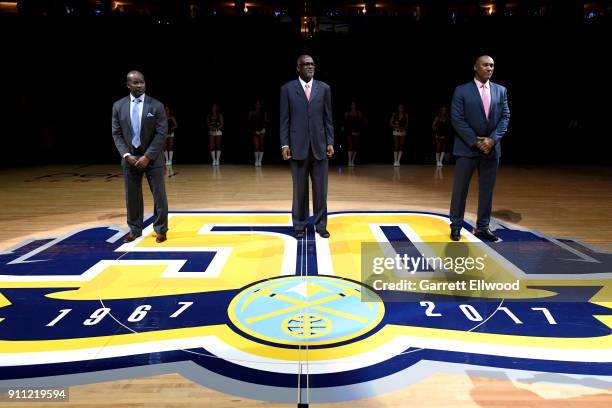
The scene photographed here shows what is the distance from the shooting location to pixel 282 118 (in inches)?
156

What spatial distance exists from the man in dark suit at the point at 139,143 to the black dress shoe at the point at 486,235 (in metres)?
2.72

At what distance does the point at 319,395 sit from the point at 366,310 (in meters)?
0.82

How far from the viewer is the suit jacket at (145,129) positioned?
3.81 meters

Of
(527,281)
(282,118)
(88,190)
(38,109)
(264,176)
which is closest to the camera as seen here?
(527,281)

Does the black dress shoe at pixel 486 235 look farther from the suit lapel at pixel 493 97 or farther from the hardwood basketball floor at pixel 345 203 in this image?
the suit lapel at pixel 493 97

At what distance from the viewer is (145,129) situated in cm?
383

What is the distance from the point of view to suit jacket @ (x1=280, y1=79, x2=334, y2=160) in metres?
3.90

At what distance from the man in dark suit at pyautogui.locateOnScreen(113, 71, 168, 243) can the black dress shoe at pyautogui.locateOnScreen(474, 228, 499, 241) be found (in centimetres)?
272

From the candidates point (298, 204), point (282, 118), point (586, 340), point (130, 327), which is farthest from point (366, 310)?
point (282, 118)

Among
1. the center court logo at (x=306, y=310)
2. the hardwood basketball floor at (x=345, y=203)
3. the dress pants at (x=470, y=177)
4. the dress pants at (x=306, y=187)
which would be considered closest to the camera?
the hardwood basketball floor at (x=345, y=203)

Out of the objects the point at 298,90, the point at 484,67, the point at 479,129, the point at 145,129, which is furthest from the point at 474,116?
the point at 145,129

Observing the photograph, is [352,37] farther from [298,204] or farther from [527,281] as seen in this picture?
[527,281]

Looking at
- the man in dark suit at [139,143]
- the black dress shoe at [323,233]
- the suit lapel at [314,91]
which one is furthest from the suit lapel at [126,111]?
the black dress shoe at [323,233]

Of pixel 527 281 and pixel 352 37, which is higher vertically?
pixel 352 37
